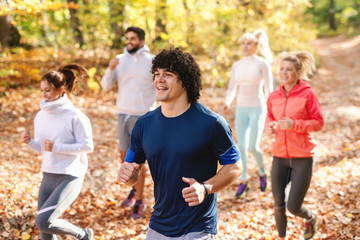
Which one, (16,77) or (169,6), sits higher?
(169,6)

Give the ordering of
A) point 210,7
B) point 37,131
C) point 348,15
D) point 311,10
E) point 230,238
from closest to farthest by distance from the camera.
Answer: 1. point 37,131
2. point 230,238
3. point 210,7
4. point 348,15
5. point 311,10

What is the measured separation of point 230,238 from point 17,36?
10.6 m

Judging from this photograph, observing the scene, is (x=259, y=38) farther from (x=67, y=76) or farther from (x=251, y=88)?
(x=67, y=76)

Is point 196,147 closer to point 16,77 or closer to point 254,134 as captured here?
point 254,134

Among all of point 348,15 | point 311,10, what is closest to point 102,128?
point 348,15

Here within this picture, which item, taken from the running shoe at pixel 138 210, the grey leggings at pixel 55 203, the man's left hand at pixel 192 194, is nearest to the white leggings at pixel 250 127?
the running shoe at pixel 138 210

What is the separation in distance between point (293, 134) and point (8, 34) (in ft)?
35.4

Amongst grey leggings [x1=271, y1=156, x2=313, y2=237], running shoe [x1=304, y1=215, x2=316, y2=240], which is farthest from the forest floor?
grey leggings [x1=271, y1=156, x2=313, y2=237]

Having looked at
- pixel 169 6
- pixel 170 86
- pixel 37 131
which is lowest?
pixel 37 131

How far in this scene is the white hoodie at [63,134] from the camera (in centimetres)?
→ 365

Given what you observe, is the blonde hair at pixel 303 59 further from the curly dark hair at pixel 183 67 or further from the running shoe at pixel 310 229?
the curly dark hair at pixel 183 67

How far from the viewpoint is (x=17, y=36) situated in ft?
38.0

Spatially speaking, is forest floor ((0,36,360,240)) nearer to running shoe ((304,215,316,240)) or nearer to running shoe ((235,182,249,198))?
running shoe ((235,182,249,198))

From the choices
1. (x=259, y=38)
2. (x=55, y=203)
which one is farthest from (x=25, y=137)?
(x=259, y=38)
